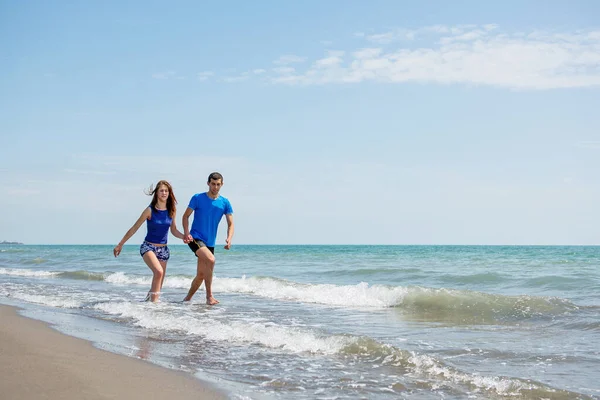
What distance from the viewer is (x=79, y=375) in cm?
396

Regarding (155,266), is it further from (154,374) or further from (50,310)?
(154,374)

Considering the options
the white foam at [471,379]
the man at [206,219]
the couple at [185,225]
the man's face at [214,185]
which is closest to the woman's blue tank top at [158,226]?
the couple at [185,225]

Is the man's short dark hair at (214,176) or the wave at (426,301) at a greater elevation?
the man's short dark hair at (214,176)

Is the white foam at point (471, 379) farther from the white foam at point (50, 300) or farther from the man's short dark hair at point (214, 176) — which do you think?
the white foam at point (50, 300)

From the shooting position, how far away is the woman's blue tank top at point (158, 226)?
27.6ft

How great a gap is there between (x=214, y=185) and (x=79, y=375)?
491 centimetres

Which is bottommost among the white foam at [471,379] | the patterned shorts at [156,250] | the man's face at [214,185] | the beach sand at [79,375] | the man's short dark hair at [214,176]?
the white foam at [471,379]

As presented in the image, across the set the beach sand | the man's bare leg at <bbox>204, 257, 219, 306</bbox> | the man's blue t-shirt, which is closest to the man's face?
the man's blue t-shirt

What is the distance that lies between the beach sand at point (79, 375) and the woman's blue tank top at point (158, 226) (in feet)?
10.6

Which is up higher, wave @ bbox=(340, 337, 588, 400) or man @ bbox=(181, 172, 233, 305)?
man @ bbox=(181, 172, 233, 305)

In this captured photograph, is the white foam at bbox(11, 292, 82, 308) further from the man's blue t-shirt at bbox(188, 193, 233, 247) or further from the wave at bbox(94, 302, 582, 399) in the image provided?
the man's blue t-shirt at bbox(188, 193, 233, 247)

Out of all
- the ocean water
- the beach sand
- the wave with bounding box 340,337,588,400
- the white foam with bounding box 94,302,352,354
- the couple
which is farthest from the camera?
the couple

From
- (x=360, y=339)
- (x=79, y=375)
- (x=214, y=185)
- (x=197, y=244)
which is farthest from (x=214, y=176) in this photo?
(x=79, y=375)

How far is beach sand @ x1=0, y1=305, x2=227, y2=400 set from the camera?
11.6ft
